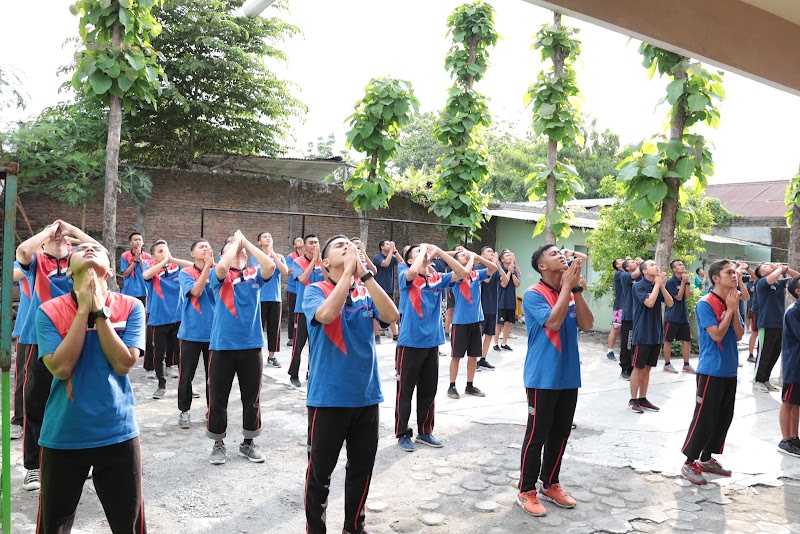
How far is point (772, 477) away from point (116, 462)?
514 cm

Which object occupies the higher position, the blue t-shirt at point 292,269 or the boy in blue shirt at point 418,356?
the blue t-shirt at point 292,269

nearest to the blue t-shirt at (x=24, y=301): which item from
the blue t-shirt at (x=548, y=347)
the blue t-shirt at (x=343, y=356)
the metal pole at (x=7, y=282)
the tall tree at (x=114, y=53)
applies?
the metal pole at (x=7, y=282)

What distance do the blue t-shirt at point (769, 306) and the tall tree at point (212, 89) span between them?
1227 cm

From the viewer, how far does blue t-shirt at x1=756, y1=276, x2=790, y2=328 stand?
874 centimetres

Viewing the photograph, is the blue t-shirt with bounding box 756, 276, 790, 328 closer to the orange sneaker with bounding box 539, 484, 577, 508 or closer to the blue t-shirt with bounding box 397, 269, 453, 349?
the blue t-shirt with bounding box 397, 269, 453, 349

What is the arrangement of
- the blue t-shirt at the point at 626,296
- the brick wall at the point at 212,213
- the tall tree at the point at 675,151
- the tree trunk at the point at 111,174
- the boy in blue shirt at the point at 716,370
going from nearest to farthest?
the boy in blue shirt at the point at 716,370
the tall tree at the point at 675,151
the blue t-shirt at the point at 626,296
the tree trunk at the point at 111,174
the brick wall at the point at 212,213

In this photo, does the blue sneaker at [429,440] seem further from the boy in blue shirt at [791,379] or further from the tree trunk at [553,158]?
the tree trunk at [553,158]

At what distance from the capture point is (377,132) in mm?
12836

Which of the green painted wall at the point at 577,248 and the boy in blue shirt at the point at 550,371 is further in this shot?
the green painted wall at the point at 577,248

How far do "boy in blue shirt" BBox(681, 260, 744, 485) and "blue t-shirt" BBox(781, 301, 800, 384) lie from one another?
82 centimetres

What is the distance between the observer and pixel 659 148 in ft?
29.0

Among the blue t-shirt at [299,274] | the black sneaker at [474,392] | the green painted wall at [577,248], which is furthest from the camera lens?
the green painted wall at [577,248]

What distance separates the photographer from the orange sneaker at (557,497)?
4633mm

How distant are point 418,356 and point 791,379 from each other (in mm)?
3357
